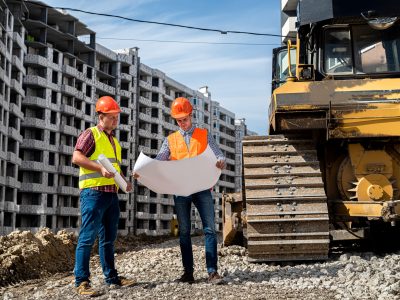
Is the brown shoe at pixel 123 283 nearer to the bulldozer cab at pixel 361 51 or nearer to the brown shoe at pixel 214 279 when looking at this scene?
the brown shoe at pixel 214 279

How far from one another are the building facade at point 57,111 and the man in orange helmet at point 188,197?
43.6 meters

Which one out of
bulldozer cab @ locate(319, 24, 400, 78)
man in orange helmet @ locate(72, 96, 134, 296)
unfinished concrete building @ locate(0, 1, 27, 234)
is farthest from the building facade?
man in orange helmet @ locate(72, 96, 134, 296)

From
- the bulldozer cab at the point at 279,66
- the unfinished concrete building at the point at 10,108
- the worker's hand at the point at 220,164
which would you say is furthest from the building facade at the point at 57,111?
the worker's hand at the point at 220,164

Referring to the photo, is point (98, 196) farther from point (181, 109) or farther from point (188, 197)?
point (181, 109)

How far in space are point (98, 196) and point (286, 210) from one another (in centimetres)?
259

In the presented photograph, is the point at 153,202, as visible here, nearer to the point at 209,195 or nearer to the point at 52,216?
the point at 52,216

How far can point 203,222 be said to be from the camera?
7051mm

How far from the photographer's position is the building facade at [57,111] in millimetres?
55531

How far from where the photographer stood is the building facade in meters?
55.5

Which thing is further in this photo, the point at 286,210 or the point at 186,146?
the point at 286,210

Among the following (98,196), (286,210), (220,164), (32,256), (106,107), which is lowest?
(32,256)

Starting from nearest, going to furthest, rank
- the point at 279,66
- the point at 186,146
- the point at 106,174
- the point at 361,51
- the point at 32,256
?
the point at 106,174 < the point at 186,146 < the point at 361,51 < the point at 279,66 < the point at 32,256

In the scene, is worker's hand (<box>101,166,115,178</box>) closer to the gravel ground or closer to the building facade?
the gravel ground

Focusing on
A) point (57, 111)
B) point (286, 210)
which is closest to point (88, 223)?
point (286, 210)
